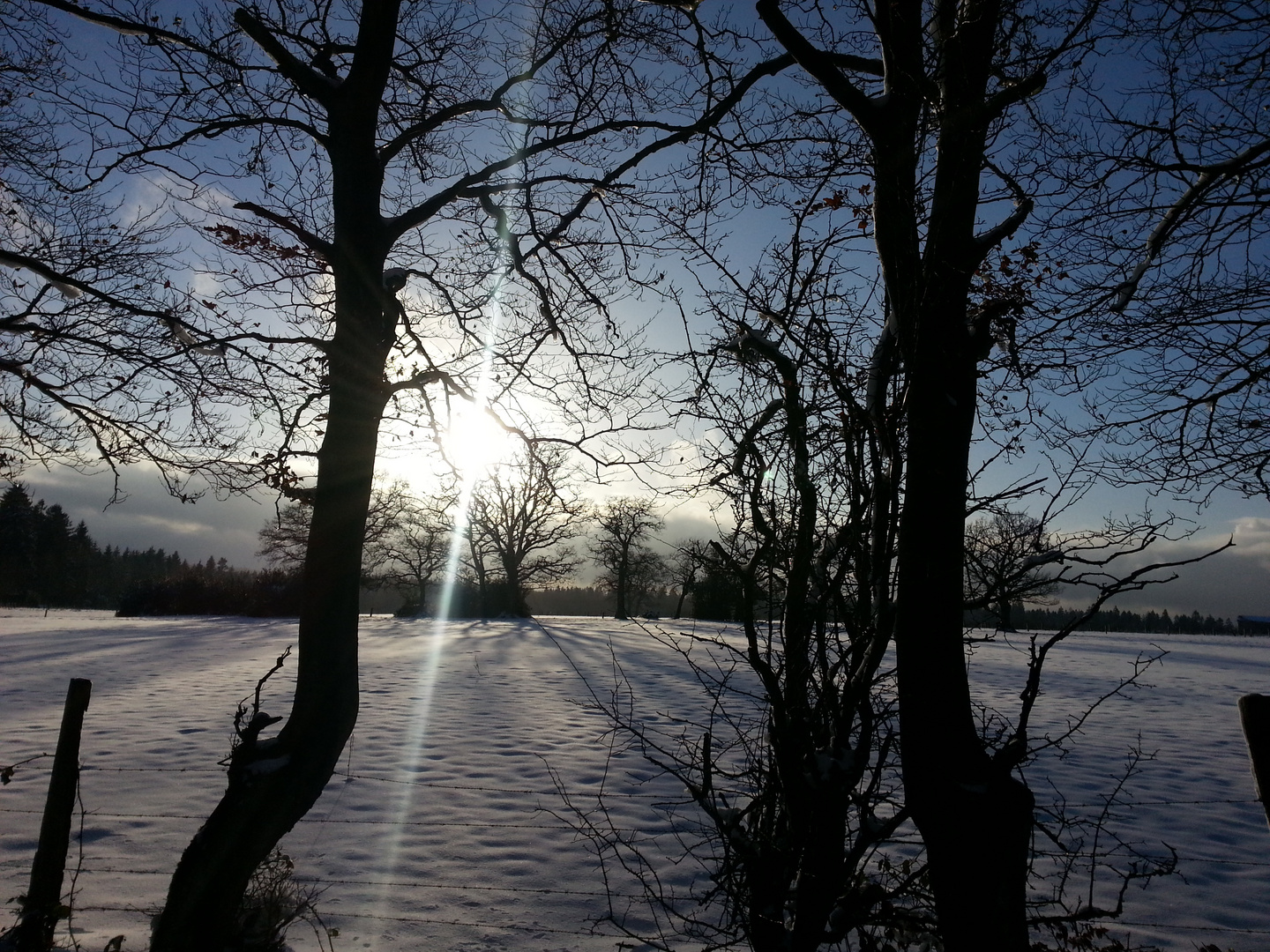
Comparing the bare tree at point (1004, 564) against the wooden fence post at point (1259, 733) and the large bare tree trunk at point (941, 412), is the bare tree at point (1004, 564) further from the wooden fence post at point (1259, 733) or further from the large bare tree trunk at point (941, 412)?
the wooden fence post at point (1259, 733)

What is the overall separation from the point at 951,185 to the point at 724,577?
169 centimetres

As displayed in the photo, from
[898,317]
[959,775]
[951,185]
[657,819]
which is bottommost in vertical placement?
[657,819]

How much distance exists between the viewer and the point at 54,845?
4.02 m

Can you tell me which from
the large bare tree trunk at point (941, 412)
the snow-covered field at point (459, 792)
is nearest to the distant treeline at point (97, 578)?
the snow-covered field at point (459, 792)

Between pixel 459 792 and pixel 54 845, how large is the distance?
347 centimetres

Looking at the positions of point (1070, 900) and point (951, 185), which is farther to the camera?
point (1070, 900)

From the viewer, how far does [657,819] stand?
652 centimetres

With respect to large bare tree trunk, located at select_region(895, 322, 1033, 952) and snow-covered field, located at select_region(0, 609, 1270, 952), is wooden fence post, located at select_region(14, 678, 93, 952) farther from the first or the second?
large bare tree trunk, located at select_region(895, 322, 1033, 952)

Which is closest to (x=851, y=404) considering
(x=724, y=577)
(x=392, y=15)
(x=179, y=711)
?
(x=724, y=577)

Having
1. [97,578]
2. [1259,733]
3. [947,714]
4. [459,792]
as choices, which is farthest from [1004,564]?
[97,578]

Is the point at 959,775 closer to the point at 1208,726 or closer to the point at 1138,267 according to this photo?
the point at 1138,267

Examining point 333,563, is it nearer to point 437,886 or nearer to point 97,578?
point 437,886

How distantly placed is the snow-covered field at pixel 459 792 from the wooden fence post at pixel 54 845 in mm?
214

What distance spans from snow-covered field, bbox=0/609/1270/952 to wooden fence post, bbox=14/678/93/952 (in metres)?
0.21
